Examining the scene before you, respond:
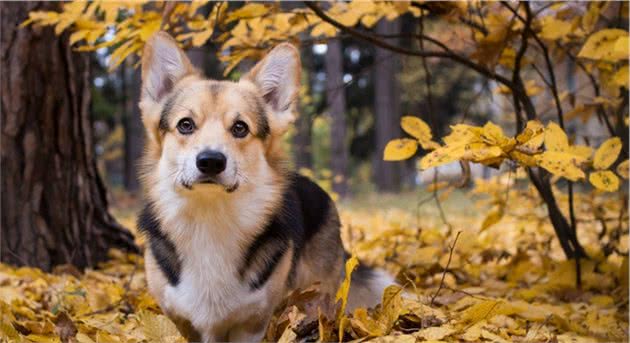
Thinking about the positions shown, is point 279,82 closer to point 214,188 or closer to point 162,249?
point 214,188

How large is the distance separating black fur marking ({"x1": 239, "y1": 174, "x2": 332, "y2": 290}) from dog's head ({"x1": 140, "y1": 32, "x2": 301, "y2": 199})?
218 millimetres

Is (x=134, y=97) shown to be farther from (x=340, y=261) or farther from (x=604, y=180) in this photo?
(x=604, y=180)

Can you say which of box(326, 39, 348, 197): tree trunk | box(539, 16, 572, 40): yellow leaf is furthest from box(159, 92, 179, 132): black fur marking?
box(326, 39, 348, 197): tree trunk

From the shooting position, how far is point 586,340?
111 inches

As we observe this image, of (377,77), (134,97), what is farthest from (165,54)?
(377,77)

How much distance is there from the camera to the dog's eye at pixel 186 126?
2.57 metres

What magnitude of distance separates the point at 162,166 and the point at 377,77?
14.3m

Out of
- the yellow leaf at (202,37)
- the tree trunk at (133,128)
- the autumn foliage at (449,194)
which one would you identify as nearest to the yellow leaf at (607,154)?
the autumn foliage at (449,194)

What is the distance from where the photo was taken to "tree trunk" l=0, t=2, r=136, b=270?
4.06 meters

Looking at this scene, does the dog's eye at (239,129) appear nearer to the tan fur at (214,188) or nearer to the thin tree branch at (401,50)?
the tan fur at (214,188)

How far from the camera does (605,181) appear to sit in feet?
8.14

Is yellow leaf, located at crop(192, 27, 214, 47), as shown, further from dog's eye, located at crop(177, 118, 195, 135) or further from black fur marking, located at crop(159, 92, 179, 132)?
dog's eye, located at crop(177, 118, 195, 135)

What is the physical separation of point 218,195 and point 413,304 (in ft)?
2.90

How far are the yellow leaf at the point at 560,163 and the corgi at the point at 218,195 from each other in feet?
3.42
